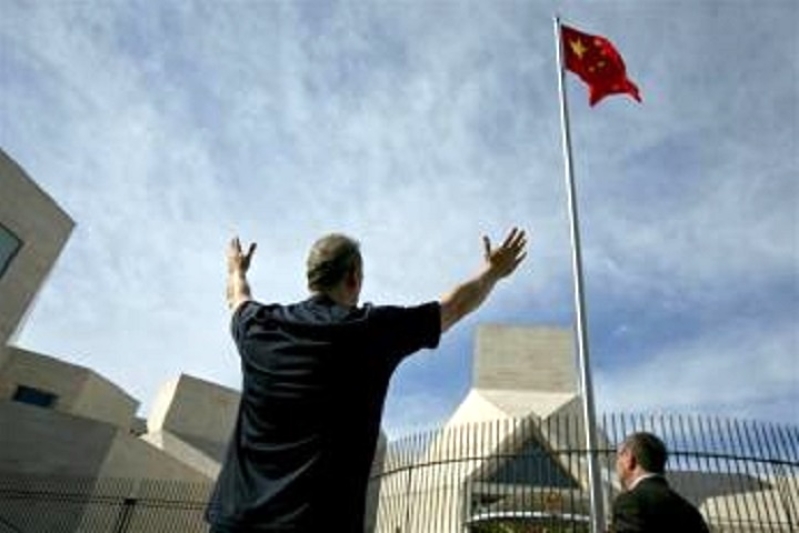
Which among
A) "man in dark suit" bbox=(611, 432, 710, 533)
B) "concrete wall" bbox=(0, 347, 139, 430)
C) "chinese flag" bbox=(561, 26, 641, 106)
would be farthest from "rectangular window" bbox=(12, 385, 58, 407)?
"man in dark suit" bbox=(611, 432, 710, 533)

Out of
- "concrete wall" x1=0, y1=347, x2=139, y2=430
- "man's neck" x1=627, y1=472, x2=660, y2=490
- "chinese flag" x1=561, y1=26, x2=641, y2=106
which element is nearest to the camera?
"man's neck" x1=627, y1=472, x2=660, y2=490

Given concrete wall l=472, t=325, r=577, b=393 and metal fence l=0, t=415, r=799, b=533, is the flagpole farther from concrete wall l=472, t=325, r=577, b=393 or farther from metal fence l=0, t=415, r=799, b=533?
concrete wall l=472, t=325, r=577, b=393

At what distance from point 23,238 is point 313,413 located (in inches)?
1047

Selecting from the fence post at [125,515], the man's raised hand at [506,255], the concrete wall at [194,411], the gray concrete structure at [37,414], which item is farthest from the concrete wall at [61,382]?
the man's raised hand at [506,255]

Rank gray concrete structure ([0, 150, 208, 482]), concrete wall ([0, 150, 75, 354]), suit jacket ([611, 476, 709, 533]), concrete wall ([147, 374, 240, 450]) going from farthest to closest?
concrete wall ([147, 374, 240, 450]) < gray concrete structure ([0, 150, 208, 482]) < concrete wall ([0, 150, 75, 354]) < suit jacket ([611, 476, 709, 533])

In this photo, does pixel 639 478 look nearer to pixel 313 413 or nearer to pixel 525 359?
pixel 313 413

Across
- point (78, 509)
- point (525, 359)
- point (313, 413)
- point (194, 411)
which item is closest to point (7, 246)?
point (78, 509)

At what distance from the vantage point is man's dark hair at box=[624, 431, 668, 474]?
4117 mm

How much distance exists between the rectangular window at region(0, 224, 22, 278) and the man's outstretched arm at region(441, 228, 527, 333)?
25.6 m

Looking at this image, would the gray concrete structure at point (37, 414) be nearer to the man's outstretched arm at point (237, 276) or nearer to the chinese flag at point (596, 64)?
the chinese flag at point (596, 64)

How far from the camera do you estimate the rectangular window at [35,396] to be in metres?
39.1

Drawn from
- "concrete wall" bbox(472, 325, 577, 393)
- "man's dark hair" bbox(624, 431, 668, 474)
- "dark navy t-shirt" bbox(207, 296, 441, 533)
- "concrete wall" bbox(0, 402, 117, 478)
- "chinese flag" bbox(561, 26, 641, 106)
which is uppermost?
"concrete wall" bbox(472, 325, 577, 393)

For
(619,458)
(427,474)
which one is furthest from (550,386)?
(619,458)

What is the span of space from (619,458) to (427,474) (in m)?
8.90
